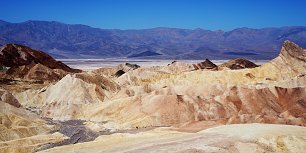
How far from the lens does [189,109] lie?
4984 cm

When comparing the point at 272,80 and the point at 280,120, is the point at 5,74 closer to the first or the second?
the point at 272,80

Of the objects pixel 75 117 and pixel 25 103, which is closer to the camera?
pixel 75 117

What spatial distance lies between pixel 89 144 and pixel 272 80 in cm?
3112

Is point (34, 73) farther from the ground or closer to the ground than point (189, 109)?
farther from the ground

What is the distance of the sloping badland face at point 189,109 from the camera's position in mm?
31484

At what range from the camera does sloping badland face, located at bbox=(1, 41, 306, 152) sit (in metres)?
31.5

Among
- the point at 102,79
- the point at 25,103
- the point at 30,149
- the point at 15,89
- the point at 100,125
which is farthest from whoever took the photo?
the point at 15,89

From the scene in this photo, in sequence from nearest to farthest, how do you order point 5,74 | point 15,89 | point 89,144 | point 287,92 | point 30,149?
1. point 89,144
2. point 30,149
3. point 287,92
4. point 15,89
5. point 5,74

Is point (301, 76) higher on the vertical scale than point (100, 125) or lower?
higher

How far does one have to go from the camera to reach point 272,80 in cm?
5728

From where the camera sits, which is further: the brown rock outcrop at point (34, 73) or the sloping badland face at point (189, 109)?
the brown rock outcrop at point (34, 73)

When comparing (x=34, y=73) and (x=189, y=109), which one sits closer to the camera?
(x=189, y=109)

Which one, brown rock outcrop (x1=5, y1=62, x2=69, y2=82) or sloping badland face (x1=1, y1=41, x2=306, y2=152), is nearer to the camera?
sloping badland face (x1=1, y1=41, x2=306, y2=152)

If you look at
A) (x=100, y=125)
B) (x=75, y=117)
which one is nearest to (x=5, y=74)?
(x=75, y=117)
